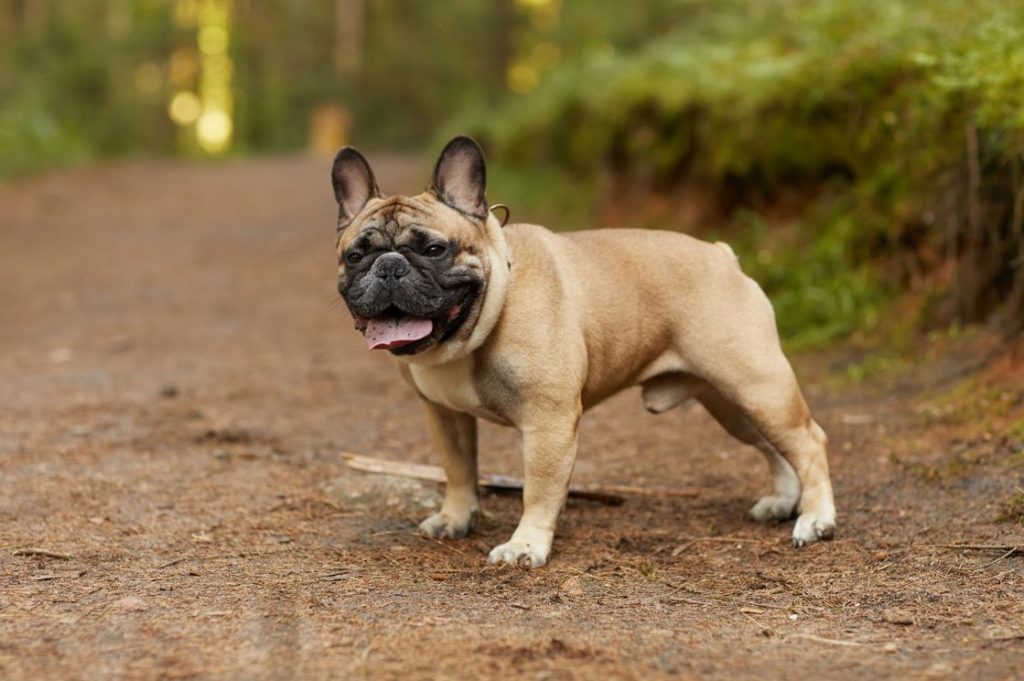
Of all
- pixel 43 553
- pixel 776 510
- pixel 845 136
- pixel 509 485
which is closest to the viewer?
pixel 43 553

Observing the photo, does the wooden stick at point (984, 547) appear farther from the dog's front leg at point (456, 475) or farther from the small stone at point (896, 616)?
the dog's front leg at point (456, 475)

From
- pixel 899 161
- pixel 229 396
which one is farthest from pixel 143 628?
pixel 899 161

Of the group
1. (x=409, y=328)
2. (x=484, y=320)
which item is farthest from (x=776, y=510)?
(x=409, y=328)

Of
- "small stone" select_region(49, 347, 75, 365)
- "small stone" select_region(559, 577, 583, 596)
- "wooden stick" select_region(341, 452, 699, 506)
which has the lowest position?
"small stone" select_region(49, 347, 75, 365)

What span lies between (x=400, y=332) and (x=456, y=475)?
1.07 m

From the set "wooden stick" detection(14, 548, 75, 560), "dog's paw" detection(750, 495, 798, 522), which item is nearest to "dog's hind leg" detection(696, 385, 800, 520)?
"dog's paw" detection(750, 495, 798, 522)

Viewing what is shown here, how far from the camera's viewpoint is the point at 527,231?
17.7 ft

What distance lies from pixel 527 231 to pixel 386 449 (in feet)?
7.78

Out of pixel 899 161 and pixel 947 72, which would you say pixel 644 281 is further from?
pixel 899 161

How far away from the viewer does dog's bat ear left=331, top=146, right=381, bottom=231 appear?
5.18 meters

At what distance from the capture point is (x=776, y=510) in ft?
19.1

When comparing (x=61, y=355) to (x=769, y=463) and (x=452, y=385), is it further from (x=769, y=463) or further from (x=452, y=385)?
(x=769, y=463)

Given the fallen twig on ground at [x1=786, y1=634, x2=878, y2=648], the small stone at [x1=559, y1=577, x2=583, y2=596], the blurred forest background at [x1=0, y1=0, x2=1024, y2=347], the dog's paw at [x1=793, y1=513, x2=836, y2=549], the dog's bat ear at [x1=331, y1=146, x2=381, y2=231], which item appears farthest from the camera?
the blurred forest background at [x1=0, y1=0, x2=1024, y2=347]

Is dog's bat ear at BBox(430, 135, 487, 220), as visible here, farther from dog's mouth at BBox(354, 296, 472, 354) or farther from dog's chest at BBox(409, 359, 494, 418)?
dog's chest at BBox(409, 359, 494, 418)
